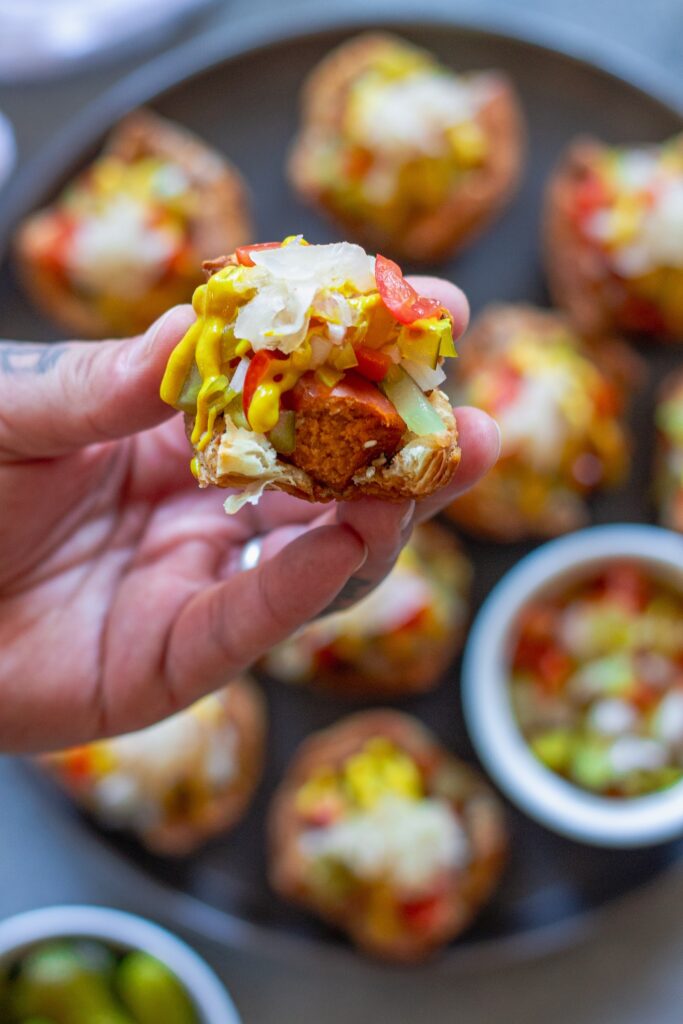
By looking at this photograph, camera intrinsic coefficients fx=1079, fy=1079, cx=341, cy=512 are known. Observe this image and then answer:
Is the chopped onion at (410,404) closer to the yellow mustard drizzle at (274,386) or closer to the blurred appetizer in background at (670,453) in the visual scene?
the yellow mustard drizzle at (274,386)

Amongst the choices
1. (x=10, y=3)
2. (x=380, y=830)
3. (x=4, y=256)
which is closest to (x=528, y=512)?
(x=380, y=830)

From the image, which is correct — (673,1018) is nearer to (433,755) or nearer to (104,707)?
(433,755)

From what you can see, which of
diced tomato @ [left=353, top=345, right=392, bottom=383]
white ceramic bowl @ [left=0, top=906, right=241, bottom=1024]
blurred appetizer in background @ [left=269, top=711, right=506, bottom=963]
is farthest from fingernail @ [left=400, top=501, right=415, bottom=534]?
white ceramic bowl @ [left=0, top=906, right=241, bottom=1024]

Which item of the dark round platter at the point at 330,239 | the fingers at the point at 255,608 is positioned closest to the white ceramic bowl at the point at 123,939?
the dark round platter at the point at 330,239

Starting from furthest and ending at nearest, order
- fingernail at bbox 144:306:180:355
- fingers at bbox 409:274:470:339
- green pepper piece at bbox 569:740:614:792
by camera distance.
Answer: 1. green pepper piece at bbox 569:740:614:792
2. fingers at bbox 409:274:470:339
3. fingernail at bbox 144:306:180:355

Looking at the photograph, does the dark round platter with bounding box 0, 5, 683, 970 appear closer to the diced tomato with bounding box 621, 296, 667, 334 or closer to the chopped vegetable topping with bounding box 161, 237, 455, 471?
the diced tomato with bounding box 621, 296, 667, 334

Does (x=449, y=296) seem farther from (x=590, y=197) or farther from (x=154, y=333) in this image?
(x=590, y=197)
